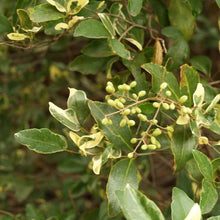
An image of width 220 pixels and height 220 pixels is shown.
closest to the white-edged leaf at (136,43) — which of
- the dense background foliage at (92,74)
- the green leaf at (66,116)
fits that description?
the dense background foliage at (92,74)

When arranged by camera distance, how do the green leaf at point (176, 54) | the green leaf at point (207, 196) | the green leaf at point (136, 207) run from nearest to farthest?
the green leaf at point (136, 207) → the green leaf at point (207, 196) → the green leaf at point (176, 54)

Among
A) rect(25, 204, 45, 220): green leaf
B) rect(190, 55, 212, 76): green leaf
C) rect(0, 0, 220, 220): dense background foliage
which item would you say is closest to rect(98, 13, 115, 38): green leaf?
rect(0, 0, 220, 220): dense background foliage

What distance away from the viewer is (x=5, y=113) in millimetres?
1747

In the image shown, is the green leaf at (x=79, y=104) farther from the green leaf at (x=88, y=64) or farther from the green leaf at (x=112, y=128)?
the green leaf at (x=88, y=64)

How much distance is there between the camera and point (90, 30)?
0.76 metres

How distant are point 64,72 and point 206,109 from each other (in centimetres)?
109

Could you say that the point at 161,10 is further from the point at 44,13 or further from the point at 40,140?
the point at 40,140

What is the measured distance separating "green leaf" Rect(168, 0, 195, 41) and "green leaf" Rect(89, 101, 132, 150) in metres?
0.35

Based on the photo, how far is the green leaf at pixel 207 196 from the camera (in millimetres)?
680

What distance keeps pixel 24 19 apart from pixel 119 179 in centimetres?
39

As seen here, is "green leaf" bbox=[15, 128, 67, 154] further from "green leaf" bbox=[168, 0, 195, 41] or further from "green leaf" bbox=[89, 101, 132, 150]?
"green leaf" bbox=[168, 0, 195, 41]

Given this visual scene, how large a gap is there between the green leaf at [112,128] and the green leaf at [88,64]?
252 millimetres

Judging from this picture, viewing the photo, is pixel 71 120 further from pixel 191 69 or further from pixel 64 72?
pixel 64 72

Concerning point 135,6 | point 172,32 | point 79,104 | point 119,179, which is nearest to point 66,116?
point 79,104
